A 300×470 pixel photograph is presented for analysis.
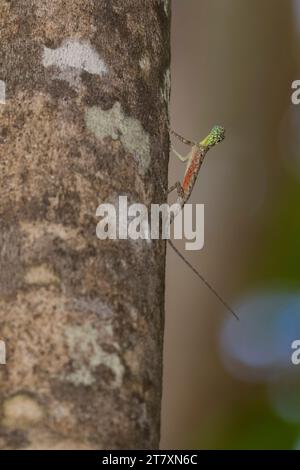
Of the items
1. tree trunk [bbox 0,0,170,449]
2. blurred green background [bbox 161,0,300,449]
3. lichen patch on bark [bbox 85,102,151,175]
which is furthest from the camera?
blurred green background [bbox 161,0,300,449]

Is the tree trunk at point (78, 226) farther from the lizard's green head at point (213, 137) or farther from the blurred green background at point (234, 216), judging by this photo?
the blurred green background at point (234, 216)

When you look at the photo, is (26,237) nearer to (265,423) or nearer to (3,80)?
(3,80)

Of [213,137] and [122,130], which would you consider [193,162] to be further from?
[122,130]

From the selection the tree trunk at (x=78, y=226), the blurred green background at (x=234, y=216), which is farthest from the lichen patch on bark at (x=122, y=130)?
the blurred green background at (x=234, y=216)

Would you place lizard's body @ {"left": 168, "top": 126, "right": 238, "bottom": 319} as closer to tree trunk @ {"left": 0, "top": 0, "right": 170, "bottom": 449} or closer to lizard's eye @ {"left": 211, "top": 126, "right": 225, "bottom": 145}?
lizard's eye @ {"left": 211, "top": 126, "right": 225, "bottom": 145}

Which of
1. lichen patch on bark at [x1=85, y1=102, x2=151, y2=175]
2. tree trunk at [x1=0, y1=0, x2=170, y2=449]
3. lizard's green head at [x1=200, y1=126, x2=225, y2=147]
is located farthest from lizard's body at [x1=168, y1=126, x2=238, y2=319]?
lichen patch on bark at [x1=85, y1=102, x2=151, y2=175]

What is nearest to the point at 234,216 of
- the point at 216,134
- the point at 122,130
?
the point at 216,134

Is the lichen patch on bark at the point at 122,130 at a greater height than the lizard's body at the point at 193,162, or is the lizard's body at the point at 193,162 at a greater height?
the lizard's body at the point at 193,162
